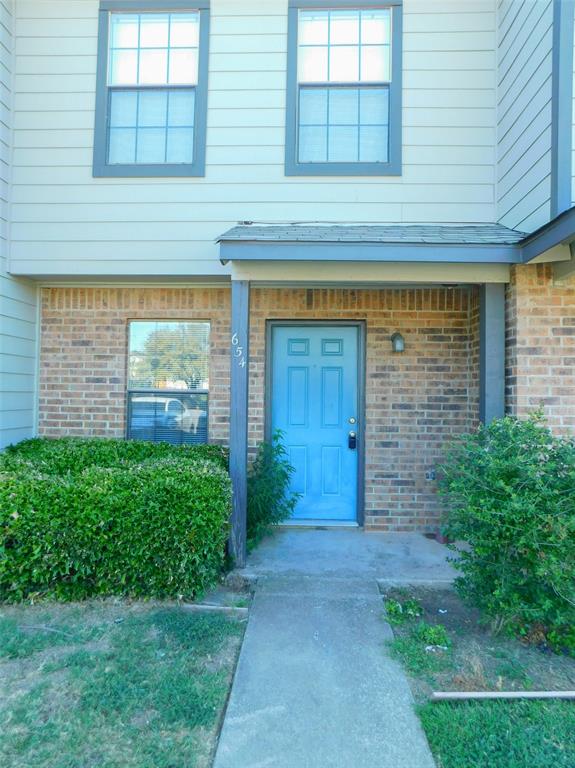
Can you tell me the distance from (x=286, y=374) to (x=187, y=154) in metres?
2.42

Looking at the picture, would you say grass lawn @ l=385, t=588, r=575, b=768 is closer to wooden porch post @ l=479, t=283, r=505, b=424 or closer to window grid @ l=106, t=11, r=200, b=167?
wooden porch post @ l=479, t=283, r=505, b=424

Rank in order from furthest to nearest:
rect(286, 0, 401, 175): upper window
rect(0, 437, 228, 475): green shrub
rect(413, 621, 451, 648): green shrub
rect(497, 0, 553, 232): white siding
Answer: rect(286, 0, 401, 175): upper window → rect(0, 437, 228, 475): green shrub → rect(497, 0, 553, 232): white siding → rect(413, 621, 451, 648): green shrub

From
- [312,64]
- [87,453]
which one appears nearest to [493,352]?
[312,64]

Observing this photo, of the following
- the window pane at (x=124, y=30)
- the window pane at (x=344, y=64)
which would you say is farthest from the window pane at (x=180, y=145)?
the window pane at (x=344, y=64)

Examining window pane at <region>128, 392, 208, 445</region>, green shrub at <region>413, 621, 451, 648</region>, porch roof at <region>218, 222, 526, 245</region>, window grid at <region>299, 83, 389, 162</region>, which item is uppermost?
window grid at <region>299, 83, 389, 162</region>

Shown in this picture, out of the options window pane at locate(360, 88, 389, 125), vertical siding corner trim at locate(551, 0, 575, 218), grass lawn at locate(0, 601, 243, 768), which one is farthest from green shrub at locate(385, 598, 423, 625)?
window pane at locate(360, 88, 389, 125)

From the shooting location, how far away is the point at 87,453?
454 cm

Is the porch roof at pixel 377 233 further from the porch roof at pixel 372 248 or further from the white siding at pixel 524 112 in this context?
the white siding at pixel 524 112

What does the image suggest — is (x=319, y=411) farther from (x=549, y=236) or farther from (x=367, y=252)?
(x=549, y=236)

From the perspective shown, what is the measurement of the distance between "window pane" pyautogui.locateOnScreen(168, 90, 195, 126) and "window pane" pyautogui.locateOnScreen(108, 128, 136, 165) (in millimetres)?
418

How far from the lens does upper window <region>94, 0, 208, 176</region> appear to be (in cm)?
486

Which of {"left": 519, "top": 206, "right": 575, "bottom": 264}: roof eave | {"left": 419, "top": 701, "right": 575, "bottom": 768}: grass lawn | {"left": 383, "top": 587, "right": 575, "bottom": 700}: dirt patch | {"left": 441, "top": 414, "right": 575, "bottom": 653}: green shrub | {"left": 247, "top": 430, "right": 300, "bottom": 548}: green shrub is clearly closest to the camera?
{"left": 419, "top": 701, "right": 575, "bottom": 768}: grass lawn

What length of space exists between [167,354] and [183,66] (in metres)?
2.88

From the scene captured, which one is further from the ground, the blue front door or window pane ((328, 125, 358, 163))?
window pane ((328, 125, 358, 163))
